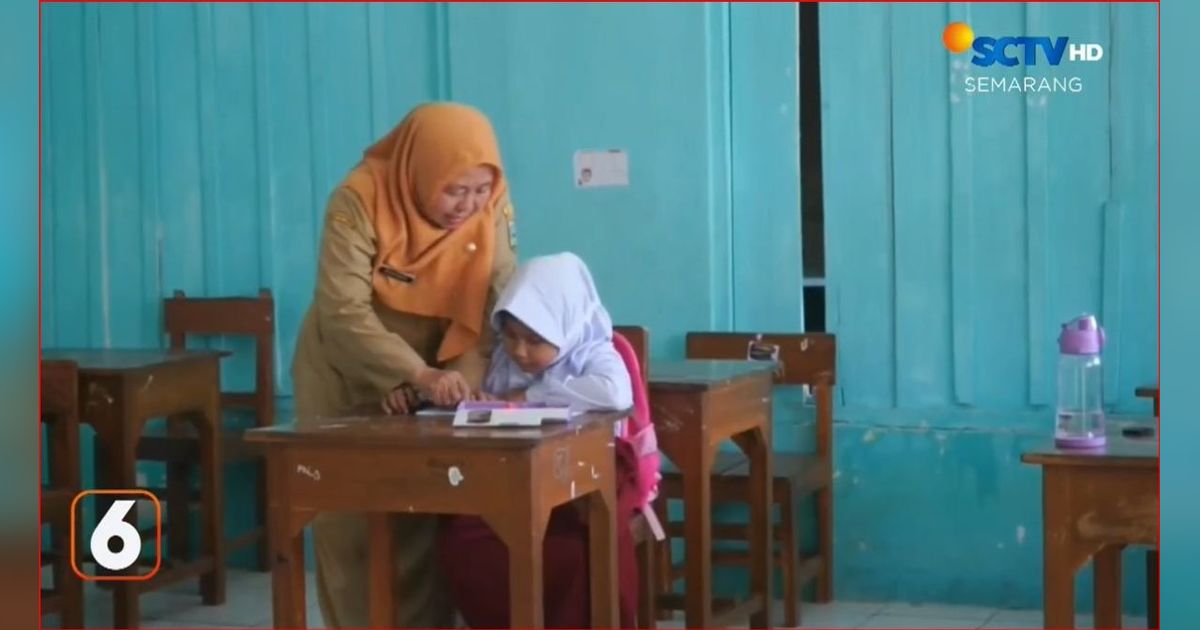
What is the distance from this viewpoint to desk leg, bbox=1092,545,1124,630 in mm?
2977

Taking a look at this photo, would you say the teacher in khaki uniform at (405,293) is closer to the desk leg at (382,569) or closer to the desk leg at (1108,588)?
the desk leg at (382,569)

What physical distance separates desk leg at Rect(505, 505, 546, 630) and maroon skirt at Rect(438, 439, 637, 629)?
0.28 metres

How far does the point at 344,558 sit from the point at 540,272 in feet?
2.22

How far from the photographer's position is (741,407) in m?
3.59

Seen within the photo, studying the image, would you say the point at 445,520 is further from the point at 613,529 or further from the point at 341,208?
the point at 341,208

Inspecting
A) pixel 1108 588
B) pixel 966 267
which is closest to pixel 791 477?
pixel 966 267

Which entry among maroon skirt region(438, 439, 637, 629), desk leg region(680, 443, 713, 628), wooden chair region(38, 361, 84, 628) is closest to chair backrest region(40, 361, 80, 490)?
wooden chair region(38, 361, 84, 628)

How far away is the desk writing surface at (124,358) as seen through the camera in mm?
3863

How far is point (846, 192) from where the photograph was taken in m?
4.03

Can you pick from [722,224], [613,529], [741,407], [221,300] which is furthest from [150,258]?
[613,529]

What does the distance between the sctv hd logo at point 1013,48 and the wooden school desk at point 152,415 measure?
189 cm

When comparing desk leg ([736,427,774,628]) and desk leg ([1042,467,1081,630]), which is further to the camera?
desk leg ([736,427,774,628])

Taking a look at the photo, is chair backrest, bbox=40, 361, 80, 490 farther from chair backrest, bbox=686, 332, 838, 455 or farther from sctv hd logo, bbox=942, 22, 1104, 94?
sctv hd logo, bbox=942, 22, 1104, 94
